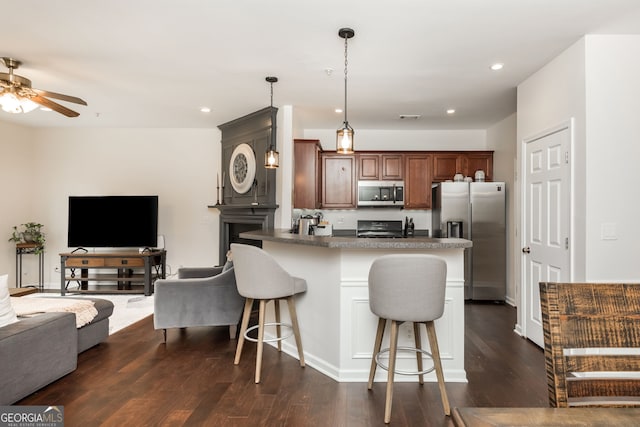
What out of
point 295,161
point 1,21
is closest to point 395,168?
point 295,161

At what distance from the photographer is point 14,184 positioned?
6.12 m

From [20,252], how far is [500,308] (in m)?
7.27

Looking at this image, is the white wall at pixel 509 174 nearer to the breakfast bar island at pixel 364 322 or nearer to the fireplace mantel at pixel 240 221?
the breakfast bar island at pixel 364 322

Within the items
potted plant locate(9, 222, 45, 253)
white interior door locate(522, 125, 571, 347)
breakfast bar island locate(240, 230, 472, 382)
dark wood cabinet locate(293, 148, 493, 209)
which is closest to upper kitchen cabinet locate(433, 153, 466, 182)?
dark wood cabinet locate(293, 148, 493, 209)

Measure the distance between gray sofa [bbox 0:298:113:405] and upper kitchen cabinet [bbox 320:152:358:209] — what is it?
3.90 metres

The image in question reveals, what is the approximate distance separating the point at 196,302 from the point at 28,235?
14.1 ft

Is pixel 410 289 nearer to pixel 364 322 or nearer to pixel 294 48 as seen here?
pixel 364 322

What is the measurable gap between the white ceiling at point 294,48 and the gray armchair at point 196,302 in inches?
82.0

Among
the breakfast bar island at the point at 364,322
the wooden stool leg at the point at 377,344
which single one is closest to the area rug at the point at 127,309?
the breakfast bar island at the point at 364,322

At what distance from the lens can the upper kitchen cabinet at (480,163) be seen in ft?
19.7

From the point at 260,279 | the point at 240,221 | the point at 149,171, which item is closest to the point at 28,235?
the point at 149,171

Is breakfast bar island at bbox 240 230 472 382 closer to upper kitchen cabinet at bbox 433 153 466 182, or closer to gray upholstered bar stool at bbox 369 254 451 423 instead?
gray upholstered bar stool at bbox 369 254 451 423

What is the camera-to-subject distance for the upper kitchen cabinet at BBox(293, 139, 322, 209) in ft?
17.2

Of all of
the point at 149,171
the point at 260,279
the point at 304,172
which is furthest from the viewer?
the point at 149,171
